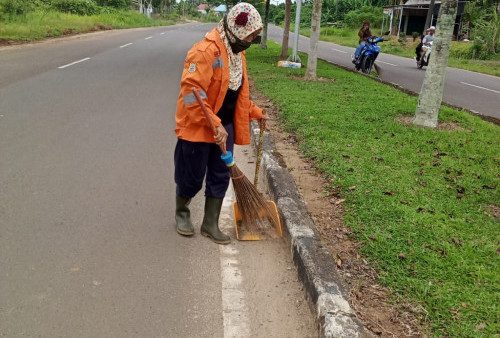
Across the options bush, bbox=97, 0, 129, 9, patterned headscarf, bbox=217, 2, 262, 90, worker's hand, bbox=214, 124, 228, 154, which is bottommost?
worker's hand, bbox=214, 124, 228, 154

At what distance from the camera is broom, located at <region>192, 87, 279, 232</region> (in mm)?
3457

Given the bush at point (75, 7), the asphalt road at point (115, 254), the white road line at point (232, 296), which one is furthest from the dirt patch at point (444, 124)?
the bush at point (75, 7)

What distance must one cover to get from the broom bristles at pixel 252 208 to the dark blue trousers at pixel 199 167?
0.44 ft

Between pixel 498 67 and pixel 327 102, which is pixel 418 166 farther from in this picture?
pixel 498 67

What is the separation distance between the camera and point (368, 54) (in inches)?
508

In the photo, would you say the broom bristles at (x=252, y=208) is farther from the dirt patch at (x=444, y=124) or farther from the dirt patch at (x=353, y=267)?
the dirt patch at (x=444, y=124)

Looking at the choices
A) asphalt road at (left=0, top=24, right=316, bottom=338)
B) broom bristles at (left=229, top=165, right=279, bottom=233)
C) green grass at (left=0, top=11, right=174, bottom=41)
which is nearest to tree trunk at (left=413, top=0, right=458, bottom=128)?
asphalt road at (left=0, top=24, right=316, bottom=338)

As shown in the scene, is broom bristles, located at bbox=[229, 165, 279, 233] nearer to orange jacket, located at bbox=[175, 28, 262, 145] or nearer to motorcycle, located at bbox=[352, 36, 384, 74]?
orange jacket, located at bbox=[175, 28, 262, 145]

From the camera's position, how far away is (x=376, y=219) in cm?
358

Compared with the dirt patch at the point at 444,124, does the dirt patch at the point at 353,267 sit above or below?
below

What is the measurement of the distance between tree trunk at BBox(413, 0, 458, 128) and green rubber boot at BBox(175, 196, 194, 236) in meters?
4.33

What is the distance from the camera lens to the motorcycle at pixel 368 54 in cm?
1262

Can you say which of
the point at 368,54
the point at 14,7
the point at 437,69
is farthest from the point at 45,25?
the point at 437,69

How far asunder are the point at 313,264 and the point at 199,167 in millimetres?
1074
